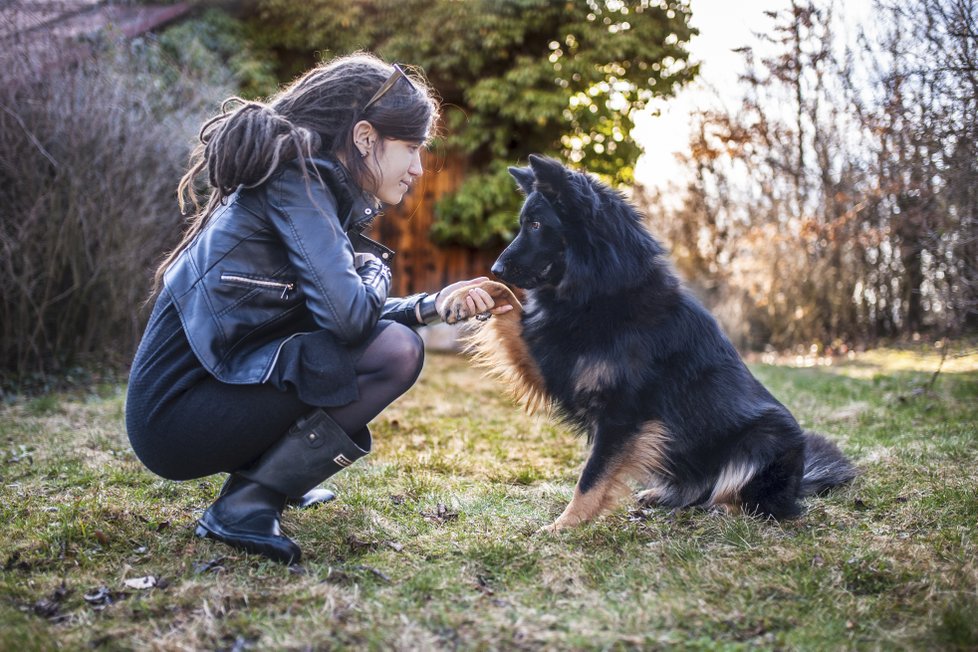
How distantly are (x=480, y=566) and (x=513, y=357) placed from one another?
106 centimetres

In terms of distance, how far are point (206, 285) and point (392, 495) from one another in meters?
1.44

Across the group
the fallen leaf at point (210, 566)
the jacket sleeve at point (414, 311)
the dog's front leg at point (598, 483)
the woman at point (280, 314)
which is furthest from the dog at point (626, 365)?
the fallen leaf at point (210, 566)

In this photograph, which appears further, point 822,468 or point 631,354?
point 822,468

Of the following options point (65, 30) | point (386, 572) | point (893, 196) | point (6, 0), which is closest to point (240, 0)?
point (65, 30)

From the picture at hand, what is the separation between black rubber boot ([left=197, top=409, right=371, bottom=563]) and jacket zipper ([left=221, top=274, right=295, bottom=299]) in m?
0.40

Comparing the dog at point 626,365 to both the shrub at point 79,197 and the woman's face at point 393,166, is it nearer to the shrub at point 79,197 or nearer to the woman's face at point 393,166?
the woman's face at point 393,166

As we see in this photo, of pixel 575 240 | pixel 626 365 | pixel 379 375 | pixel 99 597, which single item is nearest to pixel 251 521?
pixel 99 597

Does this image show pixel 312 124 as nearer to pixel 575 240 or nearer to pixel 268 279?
pixel 268 279

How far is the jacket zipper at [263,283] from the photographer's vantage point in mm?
2465

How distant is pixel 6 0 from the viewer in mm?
5668

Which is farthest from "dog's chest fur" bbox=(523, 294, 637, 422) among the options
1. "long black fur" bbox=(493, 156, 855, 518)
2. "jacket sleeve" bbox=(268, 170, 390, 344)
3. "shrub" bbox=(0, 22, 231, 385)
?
"shrub" bbox=(0, 22, 231, 385)

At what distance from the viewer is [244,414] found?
254 centimetres

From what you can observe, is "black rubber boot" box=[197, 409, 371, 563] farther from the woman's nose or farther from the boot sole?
the woman's nose

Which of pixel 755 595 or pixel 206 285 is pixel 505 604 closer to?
pixel 755 595
